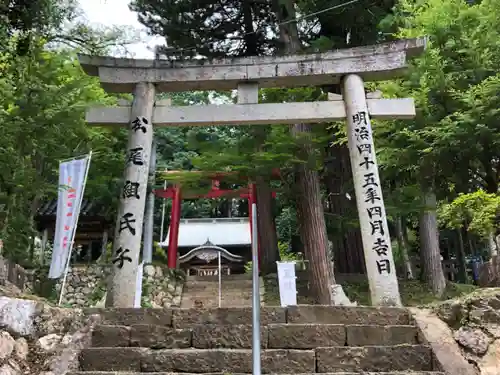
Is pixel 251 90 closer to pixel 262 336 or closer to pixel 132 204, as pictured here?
pixel 132 204

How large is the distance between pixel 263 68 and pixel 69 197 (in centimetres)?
459

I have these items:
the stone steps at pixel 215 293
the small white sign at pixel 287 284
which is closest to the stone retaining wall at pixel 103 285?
the stone steps at pixel 215 293

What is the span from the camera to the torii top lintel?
7.49 metres

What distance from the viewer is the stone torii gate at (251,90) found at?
712 cm

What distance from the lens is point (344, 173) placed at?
1387cm

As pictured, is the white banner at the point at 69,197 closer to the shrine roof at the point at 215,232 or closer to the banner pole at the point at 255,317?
the banner pole at the point at 255,317

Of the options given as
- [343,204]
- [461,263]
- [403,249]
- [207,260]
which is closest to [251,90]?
[343,204]

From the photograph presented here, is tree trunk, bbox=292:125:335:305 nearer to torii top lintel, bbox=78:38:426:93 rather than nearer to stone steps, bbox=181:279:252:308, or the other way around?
torii top lintel, bbox=78:38:426:93

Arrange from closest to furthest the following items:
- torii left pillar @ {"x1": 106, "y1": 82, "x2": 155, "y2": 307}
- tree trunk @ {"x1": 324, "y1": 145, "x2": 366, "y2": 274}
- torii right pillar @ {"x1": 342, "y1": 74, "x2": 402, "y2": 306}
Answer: torii right pillar @ {"x1": 342, "y1": 74, "x2": 402, "y2": 306}, torii left pillar @ {"x1": 106, "y1": 82, "x2": 155, "y2": 307}, tree trunk @ {"x1": 324, "y1": 145, "x2": 366, "y2": 274}

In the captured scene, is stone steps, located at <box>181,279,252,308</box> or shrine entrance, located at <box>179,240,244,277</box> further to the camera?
shrine entrance, located at <box>179,240,244,277</box>

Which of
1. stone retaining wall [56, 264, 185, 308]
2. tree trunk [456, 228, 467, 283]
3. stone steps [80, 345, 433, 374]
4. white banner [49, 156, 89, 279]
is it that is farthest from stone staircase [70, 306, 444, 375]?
tree trunk [456, 228, 467, 283]

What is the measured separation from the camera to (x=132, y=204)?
269 inches

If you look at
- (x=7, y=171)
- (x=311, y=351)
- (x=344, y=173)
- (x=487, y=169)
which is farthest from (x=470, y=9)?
(x=7, y=171)

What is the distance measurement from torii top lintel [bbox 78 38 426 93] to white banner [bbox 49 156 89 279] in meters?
2.22
